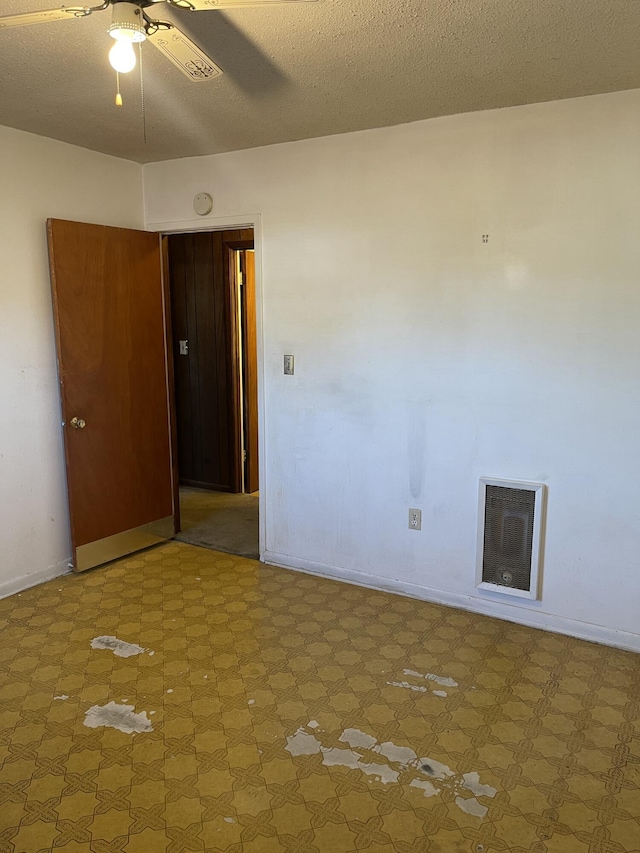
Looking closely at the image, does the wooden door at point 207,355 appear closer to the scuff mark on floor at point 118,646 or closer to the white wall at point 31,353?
the white wall at point 31,353

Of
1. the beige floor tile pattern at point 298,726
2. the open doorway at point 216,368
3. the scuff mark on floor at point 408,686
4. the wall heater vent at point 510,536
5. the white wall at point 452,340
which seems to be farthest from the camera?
the open doorway at point 216,368

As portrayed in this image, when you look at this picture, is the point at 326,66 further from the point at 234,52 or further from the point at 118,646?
the point at 118,646

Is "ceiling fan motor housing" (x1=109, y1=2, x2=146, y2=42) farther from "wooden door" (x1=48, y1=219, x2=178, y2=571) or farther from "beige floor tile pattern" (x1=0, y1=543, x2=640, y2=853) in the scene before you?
"beige floor tile pattern" (x1=0, y1=543, x2=640, y2=853)

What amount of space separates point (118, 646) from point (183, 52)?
2.42 metres

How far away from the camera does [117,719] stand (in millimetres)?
2295

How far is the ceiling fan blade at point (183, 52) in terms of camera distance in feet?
5.44

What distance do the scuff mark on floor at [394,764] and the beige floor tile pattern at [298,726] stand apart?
13mm

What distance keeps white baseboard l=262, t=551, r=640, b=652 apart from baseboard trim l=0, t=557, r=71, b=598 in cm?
120

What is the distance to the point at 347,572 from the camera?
11.6ft

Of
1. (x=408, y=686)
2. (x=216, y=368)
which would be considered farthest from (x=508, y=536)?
(x=216, y=368)

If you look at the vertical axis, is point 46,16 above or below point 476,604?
above

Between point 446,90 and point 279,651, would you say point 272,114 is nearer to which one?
point 446,90

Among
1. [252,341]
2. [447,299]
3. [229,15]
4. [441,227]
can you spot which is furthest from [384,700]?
[252,341]

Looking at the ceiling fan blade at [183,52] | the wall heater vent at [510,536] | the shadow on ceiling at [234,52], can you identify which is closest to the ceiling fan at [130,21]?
the ceiling fan blade at [183,52]
